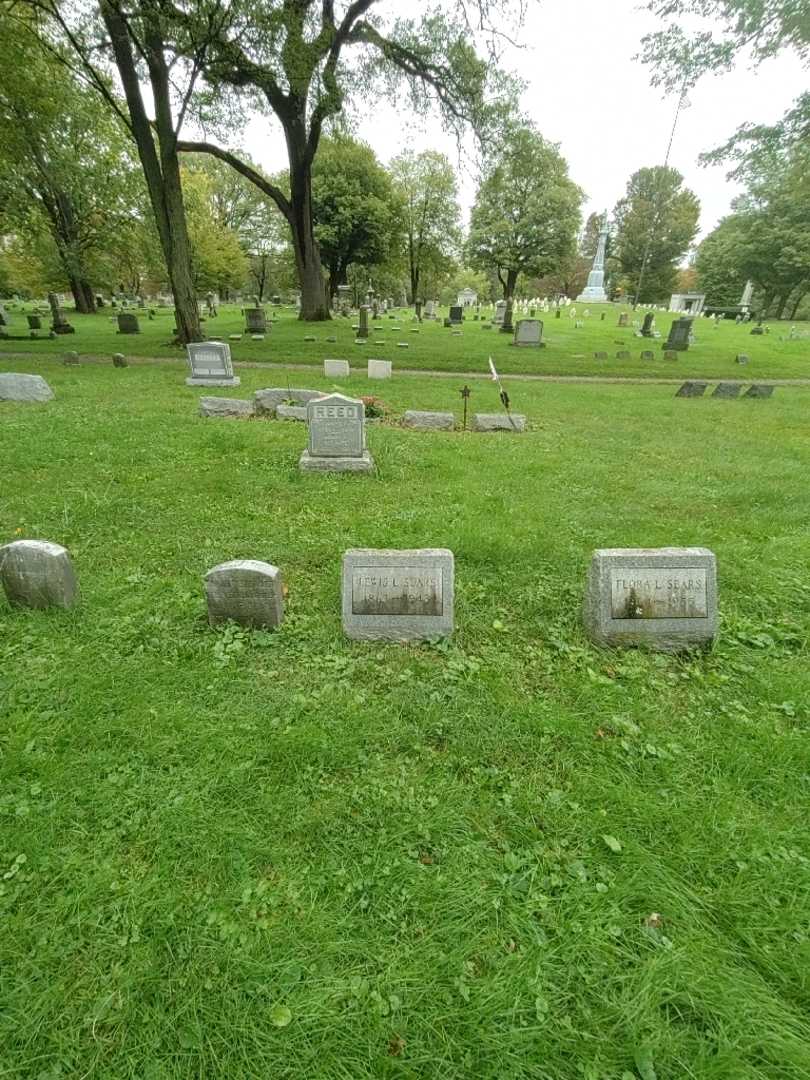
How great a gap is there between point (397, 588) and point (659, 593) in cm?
172

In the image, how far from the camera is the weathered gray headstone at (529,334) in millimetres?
21391

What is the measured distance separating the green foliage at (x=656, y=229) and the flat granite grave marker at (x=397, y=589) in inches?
2461

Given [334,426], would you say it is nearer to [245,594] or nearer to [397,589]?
[245,594]

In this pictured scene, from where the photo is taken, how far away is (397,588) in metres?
3.25

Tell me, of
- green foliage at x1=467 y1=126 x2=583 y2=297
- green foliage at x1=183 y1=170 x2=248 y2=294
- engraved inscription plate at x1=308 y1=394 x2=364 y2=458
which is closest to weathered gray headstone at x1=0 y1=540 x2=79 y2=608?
engraved inscription plate at x1=308 y1=394 x2=364 y2=458

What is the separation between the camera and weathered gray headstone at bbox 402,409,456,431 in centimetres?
900

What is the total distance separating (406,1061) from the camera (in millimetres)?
1464

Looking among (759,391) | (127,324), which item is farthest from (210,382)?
(759,391)

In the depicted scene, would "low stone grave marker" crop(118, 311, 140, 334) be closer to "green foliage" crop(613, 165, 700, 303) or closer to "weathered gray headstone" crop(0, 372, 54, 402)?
"weathered gray headstone" crop(0, 372, 54, 402)

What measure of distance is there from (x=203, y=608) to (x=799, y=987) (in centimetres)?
354

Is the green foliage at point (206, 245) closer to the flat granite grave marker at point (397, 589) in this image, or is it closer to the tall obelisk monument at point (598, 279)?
the flat granite grave marker at point (397, 589)

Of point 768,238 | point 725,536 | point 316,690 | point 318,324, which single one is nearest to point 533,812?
point 316,690

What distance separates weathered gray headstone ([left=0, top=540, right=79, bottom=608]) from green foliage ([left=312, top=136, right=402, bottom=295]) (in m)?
32.4

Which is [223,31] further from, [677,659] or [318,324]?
[677,659]
